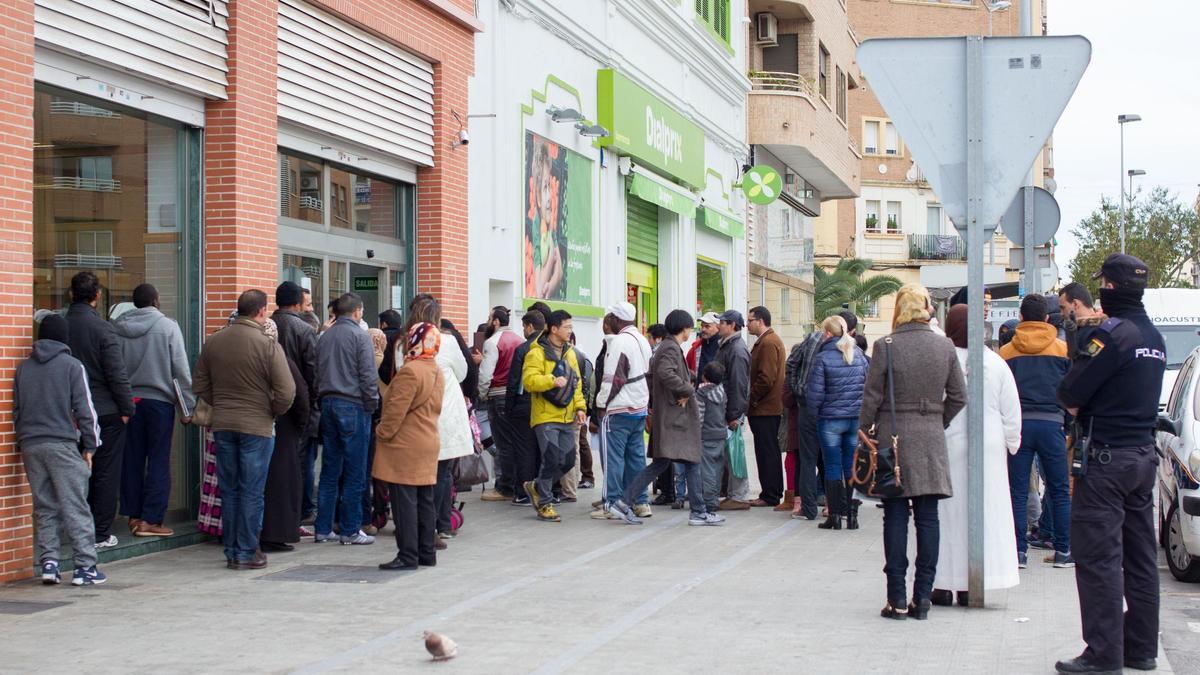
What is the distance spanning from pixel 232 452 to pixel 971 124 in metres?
5.23

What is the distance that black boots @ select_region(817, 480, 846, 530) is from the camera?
39.1 feet

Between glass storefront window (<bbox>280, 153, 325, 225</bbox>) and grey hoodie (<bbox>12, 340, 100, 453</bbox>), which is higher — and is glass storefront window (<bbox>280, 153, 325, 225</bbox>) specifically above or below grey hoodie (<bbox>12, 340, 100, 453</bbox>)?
above

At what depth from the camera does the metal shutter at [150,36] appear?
9.20m

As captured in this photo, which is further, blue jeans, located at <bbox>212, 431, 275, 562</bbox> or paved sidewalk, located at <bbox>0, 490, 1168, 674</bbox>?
blue jeans, located at <bbox>212, 431, 275, 562</bbox>

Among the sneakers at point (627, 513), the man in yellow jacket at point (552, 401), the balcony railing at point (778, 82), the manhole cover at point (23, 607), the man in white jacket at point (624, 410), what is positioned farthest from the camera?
the balcony railing at point (778, 82)

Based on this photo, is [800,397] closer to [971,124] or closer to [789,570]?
[789,570]

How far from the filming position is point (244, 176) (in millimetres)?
11164

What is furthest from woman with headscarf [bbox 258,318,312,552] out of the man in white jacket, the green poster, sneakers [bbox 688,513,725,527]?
the green poster

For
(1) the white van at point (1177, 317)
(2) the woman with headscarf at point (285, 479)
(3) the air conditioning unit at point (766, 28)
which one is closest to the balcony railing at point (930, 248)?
(3) the air conditioning unit at point (766, 28)

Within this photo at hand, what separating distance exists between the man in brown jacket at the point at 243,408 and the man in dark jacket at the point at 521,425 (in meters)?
3.55

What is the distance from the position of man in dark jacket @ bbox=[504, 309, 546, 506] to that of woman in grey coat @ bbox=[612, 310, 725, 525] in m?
1.27

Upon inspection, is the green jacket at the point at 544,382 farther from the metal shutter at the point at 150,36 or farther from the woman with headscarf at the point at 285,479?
the metal shutter at the point at 150,36

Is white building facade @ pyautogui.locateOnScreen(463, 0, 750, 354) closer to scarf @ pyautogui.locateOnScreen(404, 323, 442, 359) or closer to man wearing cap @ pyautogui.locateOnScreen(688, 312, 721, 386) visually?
man wearing cap @ pyautogui.locateOnScreen(688, 312, 721, 386)

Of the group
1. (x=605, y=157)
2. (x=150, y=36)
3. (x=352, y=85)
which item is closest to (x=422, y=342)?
(x=150, y=36)
